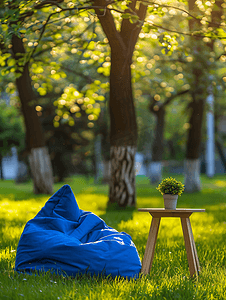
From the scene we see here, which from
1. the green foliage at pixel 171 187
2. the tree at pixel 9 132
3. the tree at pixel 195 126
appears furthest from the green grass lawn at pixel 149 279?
the tree at pixel 9 132

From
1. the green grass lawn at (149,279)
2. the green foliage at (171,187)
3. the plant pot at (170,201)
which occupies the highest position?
the green foliage at (171,187)

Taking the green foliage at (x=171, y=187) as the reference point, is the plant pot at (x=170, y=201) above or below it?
below

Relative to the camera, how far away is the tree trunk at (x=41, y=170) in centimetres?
1315

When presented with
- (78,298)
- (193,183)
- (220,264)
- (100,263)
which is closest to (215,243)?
(220,264)

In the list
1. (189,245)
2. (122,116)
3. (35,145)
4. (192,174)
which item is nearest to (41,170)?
(35,145)

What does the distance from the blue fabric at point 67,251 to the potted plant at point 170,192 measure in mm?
638

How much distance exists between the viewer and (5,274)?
384cm

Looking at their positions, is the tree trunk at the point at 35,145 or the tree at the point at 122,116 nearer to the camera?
the tree at the point at 122,116

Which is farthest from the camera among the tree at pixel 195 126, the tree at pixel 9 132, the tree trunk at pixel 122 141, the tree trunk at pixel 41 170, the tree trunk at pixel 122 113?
the tree at pixel 9 132

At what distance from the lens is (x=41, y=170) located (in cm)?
1316

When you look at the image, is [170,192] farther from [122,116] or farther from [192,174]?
[192,174]

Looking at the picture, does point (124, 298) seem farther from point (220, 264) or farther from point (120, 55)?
point (120, 55)

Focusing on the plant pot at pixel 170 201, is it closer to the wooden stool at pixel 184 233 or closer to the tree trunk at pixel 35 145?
the wooden stool at pixel 184 233

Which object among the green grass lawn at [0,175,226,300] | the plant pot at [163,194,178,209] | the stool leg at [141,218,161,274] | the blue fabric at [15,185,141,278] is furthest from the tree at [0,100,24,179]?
the plant pot at [163,194,178,209]
